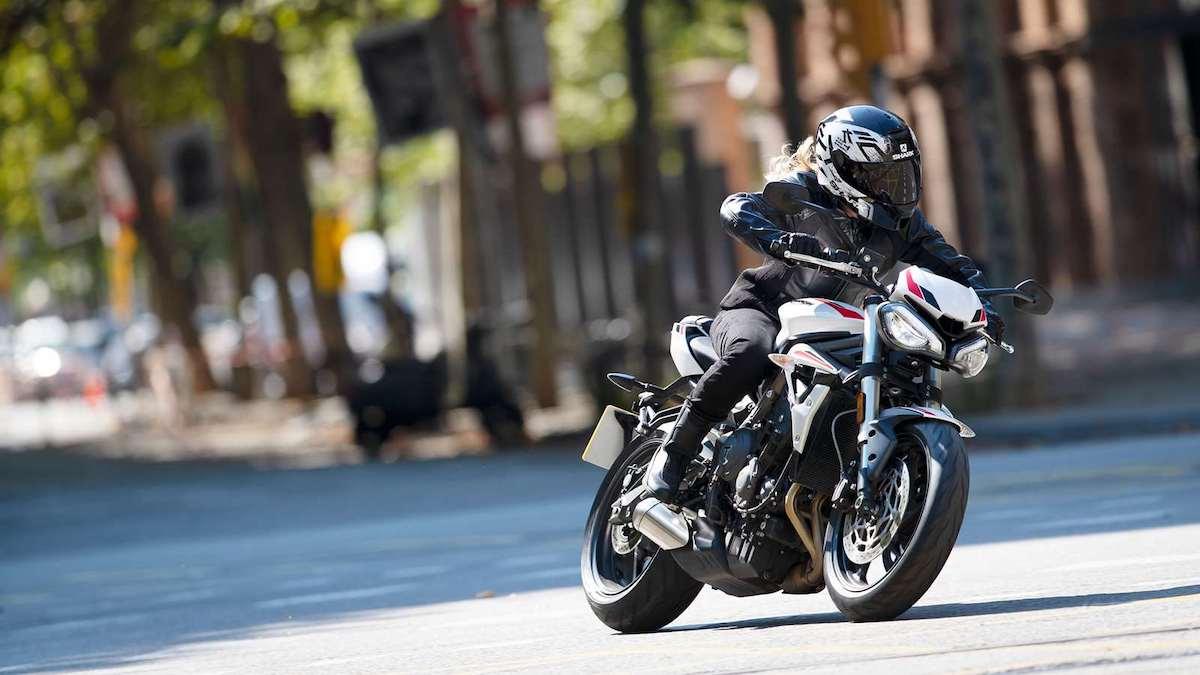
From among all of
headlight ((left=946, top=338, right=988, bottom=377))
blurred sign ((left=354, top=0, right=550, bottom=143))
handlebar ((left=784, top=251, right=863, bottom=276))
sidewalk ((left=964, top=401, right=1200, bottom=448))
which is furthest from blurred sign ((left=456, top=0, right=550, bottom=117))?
headlight ((left=946, top=338, right=988, bottom=377))

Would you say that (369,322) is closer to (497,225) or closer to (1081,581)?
(497,225)

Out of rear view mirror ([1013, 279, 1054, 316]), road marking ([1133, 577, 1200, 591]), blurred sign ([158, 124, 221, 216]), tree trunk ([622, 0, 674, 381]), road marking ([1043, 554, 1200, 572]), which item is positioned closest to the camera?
rear view mirror ([1013, 279, 1054, 316])

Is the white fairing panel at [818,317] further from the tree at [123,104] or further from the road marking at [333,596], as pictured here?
the tree at [123,104]

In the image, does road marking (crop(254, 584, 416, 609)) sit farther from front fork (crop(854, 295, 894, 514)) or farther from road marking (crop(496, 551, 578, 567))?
front fork (crop(854, 295, 894, 514))

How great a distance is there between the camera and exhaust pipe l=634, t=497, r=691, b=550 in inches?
343

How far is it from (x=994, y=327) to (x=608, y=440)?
5.85ft

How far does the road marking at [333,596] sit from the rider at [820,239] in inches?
142

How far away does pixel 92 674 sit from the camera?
9.41m

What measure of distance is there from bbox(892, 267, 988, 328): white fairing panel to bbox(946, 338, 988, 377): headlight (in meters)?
0.06

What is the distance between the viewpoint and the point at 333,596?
12.3 meters

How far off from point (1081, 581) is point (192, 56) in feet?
60.8

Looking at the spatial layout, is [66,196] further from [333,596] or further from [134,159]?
[333,596]

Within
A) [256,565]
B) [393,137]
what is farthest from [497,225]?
[256,565]

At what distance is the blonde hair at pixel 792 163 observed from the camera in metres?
8.60
